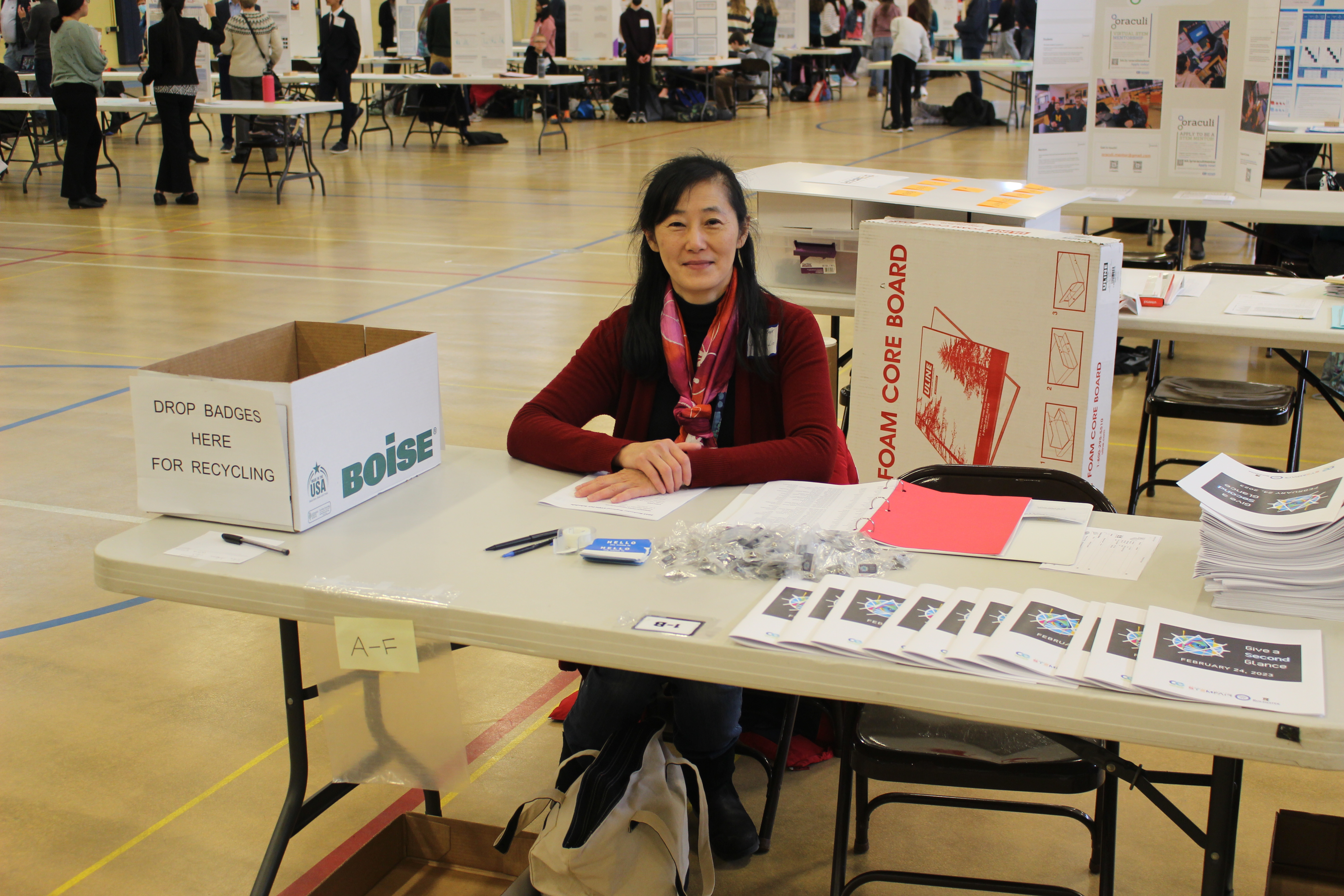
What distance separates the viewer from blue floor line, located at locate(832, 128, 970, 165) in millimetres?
11312

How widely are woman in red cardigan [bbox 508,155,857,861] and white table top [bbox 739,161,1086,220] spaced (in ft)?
3.84

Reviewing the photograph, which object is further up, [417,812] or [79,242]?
[79,242]

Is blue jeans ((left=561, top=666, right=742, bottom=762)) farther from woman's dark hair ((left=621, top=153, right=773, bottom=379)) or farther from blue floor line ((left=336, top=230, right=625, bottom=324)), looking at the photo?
A: blue floor line ((left=336, top=230, right=625, bottom=324))

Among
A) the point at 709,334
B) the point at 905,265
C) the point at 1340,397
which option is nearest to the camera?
the point at 709,334

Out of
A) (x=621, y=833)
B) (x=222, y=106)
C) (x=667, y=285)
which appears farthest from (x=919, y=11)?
(x=621, y=833)

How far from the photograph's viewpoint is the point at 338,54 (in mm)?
12281

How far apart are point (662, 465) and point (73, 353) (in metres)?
4.60

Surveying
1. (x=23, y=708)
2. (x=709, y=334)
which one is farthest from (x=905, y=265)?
(x=23, y=708)

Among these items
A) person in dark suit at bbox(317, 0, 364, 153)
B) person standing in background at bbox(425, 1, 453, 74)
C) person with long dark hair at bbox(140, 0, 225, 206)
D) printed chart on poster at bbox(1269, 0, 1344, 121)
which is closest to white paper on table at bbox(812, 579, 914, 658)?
printed chart on poster at bbox(1269, 0, 1344, 121)

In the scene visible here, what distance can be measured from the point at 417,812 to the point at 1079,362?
1748 mm

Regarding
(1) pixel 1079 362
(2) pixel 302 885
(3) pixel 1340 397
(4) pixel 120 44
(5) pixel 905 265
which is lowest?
(2) pixel 302 885

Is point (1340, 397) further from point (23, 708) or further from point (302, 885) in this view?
point (23, 708)

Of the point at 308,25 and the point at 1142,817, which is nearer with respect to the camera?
the point at 1142,817

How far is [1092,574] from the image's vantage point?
63.9 inches
